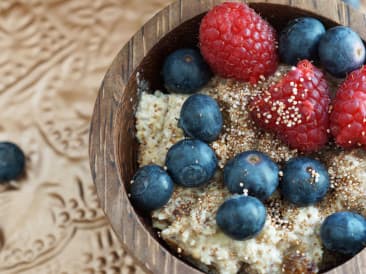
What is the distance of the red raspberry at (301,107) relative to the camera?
3.28ft

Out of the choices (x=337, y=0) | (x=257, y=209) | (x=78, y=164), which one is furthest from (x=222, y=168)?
(x=78, y=164)

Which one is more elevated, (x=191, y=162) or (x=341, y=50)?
(x=341, y=50)

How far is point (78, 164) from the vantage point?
1.38 m

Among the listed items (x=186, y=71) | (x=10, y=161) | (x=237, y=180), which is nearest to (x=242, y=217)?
(x=237, y=180)

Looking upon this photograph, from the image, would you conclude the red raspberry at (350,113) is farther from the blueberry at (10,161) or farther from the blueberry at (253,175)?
Result: the blueberry at (10,161)

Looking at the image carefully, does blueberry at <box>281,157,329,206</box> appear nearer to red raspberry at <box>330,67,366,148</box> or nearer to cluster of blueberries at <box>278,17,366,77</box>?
red raspberry at <box>330,67,366,148</box>

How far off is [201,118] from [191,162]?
7cm

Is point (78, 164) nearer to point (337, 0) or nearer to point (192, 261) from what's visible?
point (192, 261)

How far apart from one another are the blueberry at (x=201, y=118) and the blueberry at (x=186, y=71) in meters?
0.06

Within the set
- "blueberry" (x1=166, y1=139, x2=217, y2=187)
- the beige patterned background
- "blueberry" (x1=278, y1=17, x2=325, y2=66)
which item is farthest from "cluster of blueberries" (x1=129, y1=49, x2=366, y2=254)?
the beige patterned background

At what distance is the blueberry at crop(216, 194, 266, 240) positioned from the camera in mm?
927

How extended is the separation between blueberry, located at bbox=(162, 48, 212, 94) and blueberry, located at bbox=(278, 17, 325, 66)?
0.14m

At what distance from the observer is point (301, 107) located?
39.2 inches

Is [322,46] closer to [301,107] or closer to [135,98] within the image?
[301,107]
